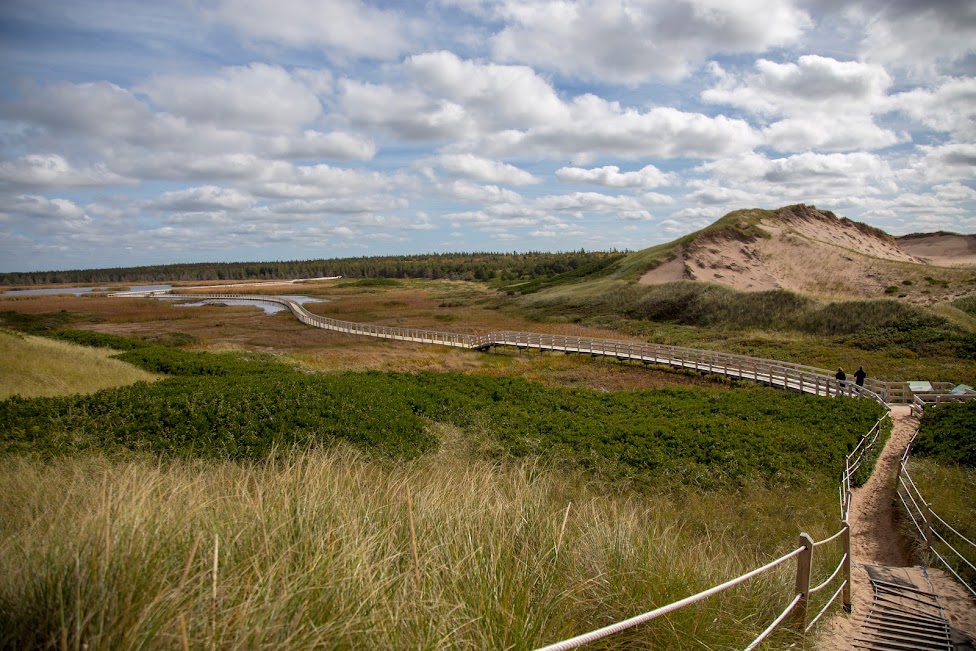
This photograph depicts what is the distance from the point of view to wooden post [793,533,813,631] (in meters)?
4.20

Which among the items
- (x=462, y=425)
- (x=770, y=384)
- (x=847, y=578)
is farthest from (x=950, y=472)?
(x=770, y=384)

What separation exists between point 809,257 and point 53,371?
193 ft

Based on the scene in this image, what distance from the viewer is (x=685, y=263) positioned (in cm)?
5788

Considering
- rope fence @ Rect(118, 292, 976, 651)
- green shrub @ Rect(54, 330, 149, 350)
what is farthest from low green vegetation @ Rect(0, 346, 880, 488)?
green shrub @ Rect(54, 330, 149, 350)

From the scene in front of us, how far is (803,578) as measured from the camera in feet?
14.1

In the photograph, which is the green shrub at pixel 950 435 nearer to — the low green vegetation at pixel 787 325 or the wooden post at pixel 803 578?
the low green vegetation at pixel 787 325

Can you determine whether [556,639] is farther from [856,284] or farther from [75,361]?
[856,284]

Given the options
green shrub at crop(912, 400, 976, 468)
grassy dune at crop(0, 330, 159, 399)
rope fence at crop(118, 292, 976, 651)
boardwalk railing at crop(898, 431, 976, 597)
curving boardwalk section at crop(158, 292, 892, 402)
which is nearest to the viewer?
rope fence at crop(118, 292, 976, 651)

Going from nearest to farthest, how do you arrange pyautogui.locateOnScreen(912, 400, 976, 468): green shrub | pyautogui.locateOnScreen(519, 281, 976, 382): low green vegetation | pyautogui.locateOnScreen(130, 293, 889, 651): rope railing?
pyautogui.locateOnScreen(130, 293, 889, 651): rope railing < pyautogui.locateOnScreen(912, 400, 976, 468): green shrub < pyautogui.locateOnScreen(519, 281, 976, 382): low green vegetation

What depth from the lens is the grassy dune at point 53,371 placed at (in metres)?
16.3

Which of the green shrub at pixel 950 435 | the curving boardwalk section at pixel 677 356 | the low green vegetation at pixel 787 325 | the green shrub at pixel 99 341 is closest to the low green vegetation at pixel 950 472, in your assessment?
the green shrub at pixel 950 435

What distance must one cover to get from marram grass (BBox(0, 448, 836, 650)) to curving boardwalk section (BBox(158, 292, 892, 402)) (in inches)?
765

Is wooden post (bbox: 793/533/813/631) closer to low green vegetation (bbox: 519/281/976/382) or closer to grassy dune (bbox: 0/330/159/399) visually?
grassy dune (bbox: 0/330/159/399)

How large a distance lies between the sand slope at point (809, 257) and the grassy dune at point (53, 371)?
47.6 m
